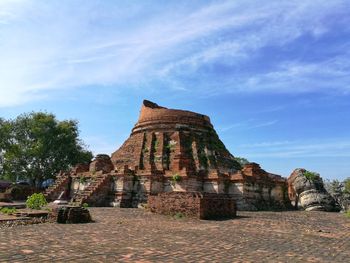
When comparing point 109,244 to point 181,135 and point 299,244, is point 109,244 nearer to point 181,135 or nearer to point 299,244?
point 299,244

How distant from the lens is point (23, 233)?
8273 millimetres

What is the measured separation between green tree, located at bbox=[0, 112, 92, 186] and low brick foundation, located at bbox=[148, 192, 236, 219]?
22475mm

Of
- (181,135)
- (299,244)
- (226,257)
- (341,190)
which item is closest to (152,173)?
(181,135)

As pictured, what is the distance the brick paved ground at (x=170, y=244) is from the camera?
19.4 ft

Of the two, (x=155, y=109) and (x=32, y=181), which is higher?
(x=155, y=109)

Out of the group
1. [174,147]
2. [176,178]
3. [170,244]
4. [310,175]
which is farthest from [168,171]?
[170,244]

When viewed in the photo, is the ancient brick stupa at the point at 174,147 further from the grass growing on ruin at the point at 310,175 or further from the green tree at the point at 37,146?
the green tree at the point at 37,146

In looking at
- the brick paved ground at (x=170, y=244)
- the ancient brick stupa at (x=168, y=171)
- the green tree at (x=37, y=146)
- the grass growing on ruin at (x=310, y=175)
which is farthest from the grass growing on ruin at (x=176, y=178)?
the green tree at (x=37, y=146)

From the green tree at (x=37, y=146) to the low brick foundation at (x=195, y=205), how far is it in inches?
885

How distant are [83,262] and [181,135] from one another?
65.7 feet

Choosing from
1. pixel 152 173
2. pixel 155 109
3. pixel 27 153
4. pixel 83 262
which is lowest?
pixel 83 262

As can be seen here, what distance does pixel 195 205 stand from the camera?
1273cm

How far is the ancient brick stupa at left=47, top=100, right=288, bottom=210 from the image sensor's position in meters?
20.3

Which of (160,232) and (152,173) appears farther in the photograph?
(152,173)
